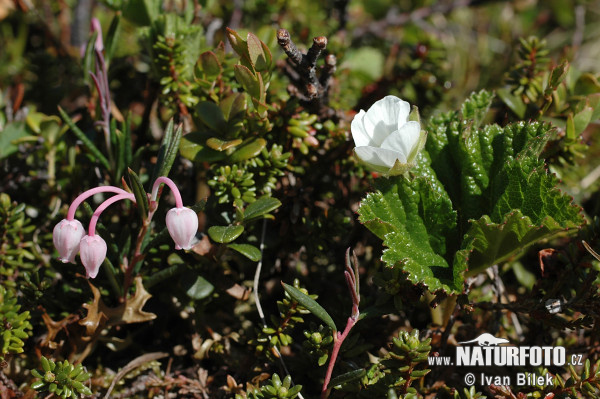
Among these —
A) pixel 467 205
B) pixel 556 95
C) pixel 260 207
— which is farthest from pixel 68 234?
pixel 556 95

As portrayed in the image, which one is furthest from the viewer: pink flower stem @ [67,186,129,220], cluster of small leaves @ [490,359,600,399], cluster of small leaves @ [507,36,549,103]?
cluster of small leaves @ [507,36,549,103]

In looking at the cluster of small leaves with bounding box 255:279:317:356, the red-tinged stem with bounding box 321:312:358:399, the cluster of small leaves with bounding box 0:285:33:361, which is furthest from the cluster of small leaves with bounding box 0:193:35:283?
the red-tinged stem with bounding box 321:312:358:399

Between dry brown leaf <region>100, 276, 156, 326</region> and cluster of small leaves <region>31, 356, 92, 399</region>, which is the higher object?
dry brown leaf <region>100, 276, 156, 326</region>

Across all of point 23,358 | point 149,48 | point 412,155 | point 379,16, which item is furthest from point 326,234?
point 379,16

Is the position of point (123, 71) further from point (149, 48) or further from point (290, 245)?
point (290, 245)

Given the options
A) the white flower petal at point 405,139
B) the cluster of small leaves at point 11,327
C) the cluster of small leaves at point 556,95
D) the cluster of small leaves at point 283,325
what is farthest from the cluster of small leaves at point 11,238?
the cluster of small leaves at point 556,95

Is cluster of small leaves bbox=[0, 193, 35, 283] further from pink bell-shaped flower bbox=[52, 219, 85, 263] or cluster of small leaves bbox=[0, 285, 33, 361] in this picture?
pink bell-shaped flower bbox=[52, 219, 85, 263]

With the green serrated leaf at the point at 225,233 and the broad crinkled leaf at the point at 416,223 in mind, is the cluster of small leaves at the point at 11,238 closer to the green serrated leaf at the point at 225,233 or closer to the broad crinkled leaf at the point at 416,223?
the green serrated leaf at the point at 225,233
